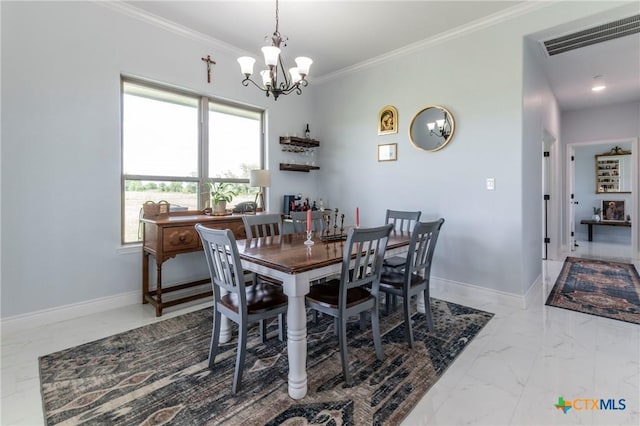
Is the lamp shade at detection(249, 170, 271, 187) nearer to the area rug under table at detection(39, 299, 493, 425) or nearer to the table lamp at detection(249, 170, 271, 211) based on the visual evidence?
the table lamp at detection(249, 170, 271, 211)

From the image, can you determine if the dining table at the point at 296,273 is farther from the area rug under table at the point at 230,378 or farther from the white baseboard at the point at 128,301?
the white baseboard at the point at 128,301

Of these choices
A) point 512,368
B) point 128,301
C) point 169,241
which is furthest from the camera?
point 128,301

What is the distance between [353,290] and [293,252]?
0.50m

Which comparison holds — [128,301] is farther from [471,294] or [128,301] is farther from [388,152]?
[471,294]

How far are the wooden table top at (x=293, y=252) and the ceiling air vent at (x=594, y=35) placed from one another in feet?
8.75

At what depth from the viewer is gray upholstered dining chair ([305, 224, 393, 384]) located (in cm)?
180

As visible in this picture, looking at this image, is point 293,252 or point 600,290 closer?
point 293,252

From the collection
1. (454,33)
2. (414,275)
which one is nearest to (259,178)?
(414,275)

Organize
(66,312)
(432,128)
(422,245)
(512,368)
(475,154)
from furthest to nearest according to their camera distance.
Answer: (432,128) < (475,154) < (66,312) < (422,245) < (512,368)

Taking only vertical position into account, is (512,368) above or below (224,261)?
below

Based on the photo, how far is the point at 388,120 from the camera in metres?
3.96

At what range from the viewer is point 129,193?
3170 mm

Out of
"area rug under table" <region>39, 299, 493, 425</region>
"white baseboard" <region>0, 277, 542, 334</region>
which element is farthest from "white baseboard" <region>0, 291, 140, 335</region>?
"area rug under table" <region>39, 299, 493, 425</region>

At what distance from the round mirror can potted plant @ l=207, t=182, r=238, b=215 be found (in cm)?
233
